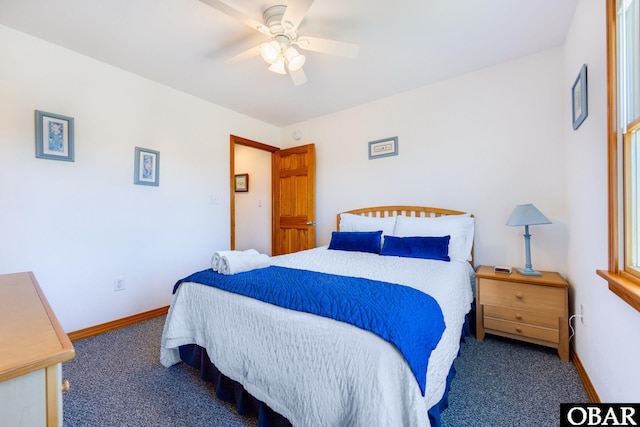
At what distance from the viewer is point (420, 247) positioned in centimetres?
234

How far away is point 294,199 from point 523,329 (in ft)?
9.75

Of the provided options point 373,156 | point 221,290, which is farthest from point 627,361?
point 373,156

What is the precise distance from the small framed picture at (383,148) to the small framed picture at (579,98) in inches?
61.4

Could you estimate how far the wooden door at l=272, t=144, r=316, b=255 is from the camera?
372 centimetres

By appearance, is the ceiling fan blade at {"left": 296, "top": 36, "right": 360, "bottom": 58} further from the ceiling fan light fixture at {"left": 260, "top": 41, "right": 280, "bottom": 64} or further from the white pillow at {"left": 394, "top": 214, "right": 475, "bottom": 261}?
the white pillow at {"left": 394, "top": 214, "right": 475, "bottom": 261}

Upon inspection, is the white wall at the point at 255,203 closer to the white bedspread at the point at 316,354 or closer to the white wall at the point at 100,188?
the white wall at the point at 100,188

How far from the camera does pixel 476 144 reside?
104 inches

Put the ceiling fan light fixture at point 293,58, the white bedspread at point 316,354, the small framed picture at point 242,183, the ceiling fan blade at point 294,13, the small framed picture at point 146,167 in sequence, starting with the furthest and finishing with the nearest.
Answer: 1. the small framed picture at point 242,183
2. the small framed picture at point 146,167
3. the ceiling fan light fixture at point 293,58
4. the ceiling fan blade at point 294,13
5. the white bedspread at point 316,354

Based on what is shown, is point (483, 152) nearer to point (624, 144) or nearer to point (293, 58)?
point (624, 144)

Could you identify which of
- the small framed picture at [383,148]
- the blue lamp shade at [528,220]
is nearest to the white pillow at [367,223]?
the small framed picture at [383,148]

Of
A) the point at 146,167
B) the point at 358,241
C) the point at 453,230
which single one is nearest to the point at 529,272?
the point at 453,230

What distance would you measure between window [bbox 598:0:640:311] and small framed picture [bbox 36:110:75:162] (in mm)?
3642

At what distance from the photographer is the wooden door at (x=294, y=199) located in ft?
12.2

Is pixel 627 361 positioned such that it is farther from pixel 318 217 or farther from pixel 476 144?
pixel 318 217
